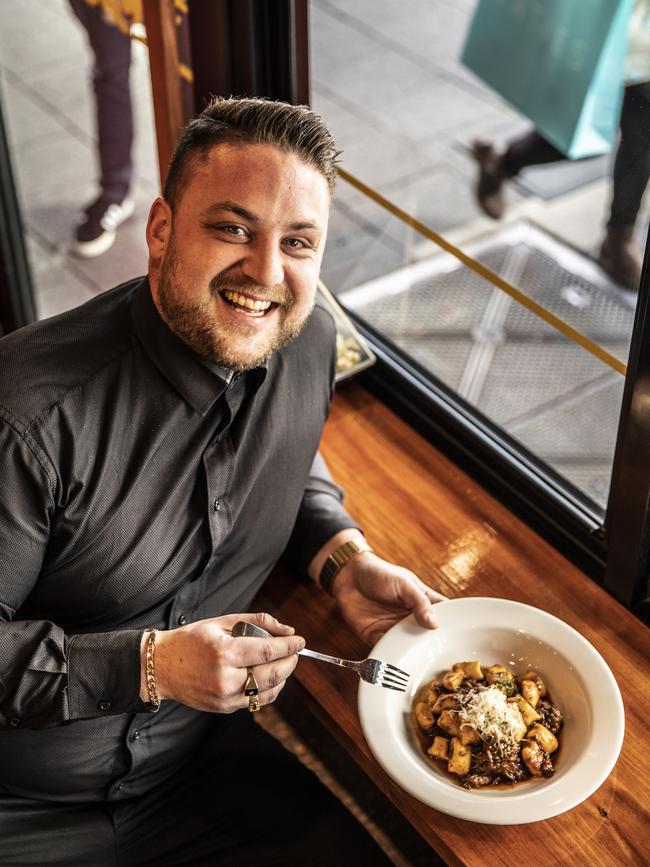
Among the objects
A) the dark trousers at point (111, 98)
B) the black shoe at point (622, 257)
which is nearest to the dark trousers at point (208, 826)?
the black shoe at point (622, 257)

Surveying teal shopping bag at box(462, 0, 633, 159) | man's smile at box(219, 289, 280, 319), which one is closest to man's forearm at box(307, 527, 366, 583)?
man's smile at box(219, 289, 280, 319)

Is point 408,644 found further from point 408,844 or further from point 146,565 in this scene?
point 408,844

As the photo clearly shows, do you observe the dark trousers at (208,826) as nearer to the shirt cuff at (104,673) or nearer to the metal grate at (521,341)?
the shirt cuff at (104,673)

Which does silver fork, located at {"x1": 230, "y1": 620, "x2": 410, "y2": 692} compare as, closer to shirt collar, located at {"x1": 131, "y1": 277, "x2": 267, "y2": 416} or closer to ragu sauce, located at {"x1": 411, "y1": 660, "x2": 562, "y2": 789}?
ragu sauce, located at {"x1": 411, "y1": 660, "x2": 562, "y2": 789}

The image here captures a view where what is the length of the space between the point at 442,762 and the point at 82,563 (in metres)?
0.56

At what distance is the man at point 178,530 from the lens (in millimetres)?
1400

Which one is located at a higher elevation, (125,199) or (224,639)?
(224,639)

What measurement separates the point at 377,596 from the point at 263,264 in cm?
54

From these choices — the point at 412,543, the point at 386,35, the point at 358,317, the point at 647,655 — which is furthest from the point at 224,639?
the point at 386,35

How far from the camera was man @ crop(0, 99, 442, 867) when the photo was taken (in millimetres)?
1400

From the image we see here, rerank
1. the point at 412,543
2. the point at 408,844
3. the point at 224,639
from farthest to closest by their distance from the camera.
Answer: the point at 408,844 → the point at 412,543 → the point at 224,639

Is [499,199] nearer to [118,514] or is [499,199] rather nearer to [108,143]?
[108,143]

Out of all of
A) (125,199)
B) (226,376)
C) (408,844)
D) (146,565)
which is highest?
(226,376)

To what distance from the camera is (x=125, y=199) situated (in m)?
3.20
